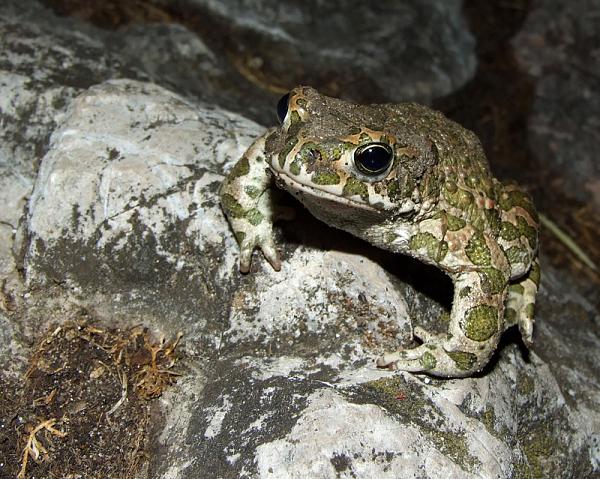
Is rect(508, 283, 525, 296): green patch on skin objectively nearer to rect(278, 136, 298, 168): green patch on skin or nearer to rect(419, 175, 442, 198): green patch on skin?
rect(419, 175, 442, 198): green patch on skin

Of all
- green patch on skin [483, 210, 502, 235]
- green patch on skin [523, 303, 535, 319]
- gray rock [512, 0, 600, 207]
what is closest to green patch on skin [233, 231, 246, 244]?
green patch on skin [483, 210, 502, 235]

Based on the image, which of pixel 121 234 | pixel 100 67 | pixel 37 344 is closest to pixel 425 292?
pixel 121 234

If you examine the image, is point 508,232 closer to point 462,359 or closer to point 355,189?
point 462,359

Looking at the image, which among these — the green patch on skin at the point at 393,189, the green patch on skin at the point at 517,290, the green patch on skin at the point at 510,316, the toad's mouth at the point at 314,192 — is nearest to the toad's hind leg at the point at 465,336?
the green patch on skin at the point at 510,316

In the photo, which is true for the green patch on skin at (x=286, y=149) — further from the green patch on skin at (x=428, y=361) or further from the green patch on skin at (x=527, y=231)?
the green patch on skin at (x=527, y=231)

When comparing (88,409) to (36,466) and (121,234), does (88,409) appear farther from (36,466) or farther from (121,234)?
(121,234)

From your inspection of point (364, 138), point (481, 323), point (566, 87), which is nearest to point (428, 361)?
point (481, 323)
